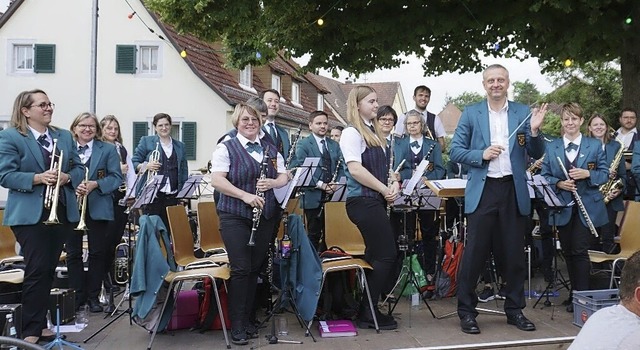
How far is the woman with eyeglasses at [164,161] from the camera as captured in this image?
746 centimetres

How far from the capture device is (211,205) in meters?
6.76

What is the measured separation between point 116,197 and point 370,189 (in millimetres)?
3309

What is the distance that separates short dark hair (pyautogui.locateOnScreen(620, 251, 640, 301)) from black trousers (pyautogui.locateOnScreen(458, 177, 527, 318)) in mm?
2963

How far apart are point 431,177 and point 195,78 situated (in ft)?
48.8

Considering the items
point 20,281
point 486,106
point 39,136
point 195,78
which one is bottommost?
point 20,281

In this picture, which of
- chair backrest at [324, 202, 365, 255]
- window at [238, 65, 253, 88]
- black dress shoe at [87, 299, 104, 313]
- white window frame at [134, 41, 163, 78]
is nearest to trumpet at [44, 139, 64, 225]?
black dress shoe at [87, 299, 104, 313]

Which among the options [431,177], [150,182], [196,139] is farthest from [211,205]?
[196,139]

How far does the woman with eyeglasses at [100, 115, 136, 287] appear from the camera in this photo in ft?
22.7

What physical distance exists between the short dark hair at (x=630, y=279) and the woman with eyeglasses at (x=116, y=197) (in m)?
5.42

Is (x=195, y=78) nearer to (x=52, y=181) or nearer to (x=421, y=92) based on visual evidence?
(x=421, y=92)

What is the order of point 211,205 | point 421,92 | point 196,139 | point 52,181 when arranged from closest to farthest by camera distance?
point 52,181
point 211,205
point 421,92
point 196,139

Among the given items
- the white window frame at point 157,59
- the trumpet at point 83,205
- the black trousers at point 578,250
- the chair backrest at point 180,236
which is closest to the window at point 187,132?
the white window frame at point 157,59

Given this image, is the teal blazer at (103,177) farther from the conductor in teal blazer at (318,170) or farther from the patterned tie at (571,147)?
the patterned tie at (571,147)

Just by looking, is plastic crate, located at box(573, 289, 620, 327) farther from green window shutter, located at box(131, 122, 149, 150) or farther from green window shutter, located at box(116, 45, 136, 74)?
green window shutter, located at box(116, 45, 136, 74)
